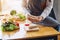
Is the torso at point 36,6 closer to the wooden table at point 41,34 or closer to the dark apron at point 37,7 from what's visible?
the dark apron at point 37,7

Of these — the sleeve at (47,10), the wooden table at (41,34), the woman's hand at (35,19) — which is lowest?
the wooden table at (41,34)

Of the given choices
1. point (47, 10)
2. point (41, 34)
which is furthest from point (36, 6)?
point (41, 34)

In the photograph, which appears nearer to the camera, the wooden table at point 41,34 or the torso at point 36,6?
the wooden table at point 41,34

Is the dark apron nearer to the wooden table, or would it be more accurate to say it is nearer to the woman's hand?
the woman's hand

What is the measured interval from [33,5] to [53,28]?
33 centimetres

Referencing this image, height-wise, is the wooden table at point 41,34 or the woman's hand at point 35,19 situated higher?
the woman's hand at point 35,19

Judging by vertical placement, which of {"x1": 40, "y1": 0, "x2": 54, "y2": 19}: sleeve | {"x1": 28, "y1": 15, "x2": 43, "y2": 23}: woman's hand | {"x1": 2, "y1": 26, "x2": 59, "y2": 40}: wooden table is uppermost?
{"x1": 40, "y1": 0, "x2": 54, "y2": 19}: sleeve

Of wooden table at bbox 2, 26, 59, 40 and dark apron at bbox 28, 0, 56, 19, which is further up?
dark apron at bbox 28, 0, 56, 19

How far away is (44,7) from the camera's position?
1614 millimetres

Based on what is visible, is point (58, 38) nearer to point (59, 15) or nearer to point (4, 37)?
point (59, 15)

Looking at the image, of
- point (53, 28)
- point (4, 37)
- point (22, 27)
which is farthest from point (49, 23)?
point (4, 37)

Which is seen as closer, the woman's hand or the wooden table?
the wooden table

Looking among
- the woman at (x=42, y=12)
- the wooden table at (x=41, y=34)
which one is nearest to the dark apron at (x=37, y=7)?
the woman at (x=42, y=12)

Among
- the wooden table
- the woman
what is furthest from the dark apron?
the wooden table
